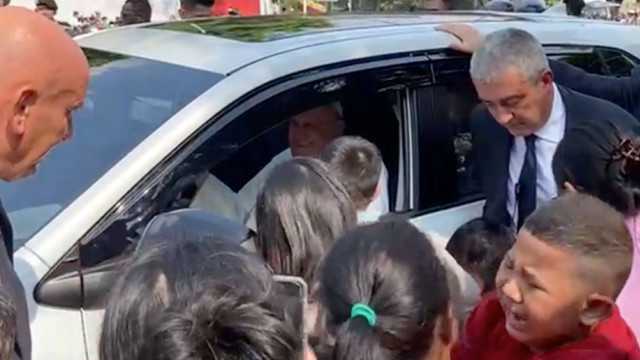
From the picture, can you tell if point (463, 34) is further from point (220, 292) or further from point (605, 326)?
point (220, 292)

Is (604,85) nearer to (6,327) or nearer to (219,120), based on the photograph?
(219,120)

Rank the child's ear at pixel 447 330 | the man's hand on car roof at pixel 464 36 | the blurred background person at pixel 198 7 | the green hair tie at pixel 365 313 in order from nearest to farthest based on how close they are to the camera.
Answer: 1. the green hair tie at pixel 365 313
2. the child's ear at pixel 447 330
3. the man's hand on car roof at pixel 464 36
4. the blurred background person at pixel 198 7

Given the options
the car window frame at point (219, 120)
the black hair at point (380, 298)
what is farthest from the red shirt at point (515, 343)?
the car window frame at point (219, 120)

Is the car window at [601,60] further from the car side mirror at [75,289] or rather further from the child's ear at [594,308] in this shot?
the car side mirror at [75,289]

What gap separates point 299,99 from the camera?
3.28 metres

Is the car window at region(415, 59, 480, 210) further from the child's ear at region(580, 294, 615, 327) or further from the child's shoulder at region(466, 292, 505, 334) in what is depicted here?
the child's ear at region(580, 294, 615, 327)

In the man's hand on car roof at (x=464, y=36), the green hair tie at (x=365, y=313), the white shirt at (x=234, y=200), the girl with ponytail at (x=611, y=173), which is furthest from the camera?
the man's hand on car roof at (x=464, y=36)

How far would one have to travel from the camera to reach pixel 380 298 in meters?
1.96

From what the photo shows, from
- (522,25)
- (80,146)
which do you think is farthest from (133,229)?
(522,25)

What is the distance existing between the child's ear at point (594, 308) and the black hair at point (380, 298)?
0.31m

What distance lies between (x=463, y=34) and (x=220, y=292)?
2.57m

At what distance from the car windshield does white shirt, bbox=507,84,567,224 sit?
3.95 feet

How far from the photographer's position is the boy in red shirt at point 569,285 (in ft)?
6.98

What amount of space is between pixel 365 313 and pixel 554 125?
1.90 metres
